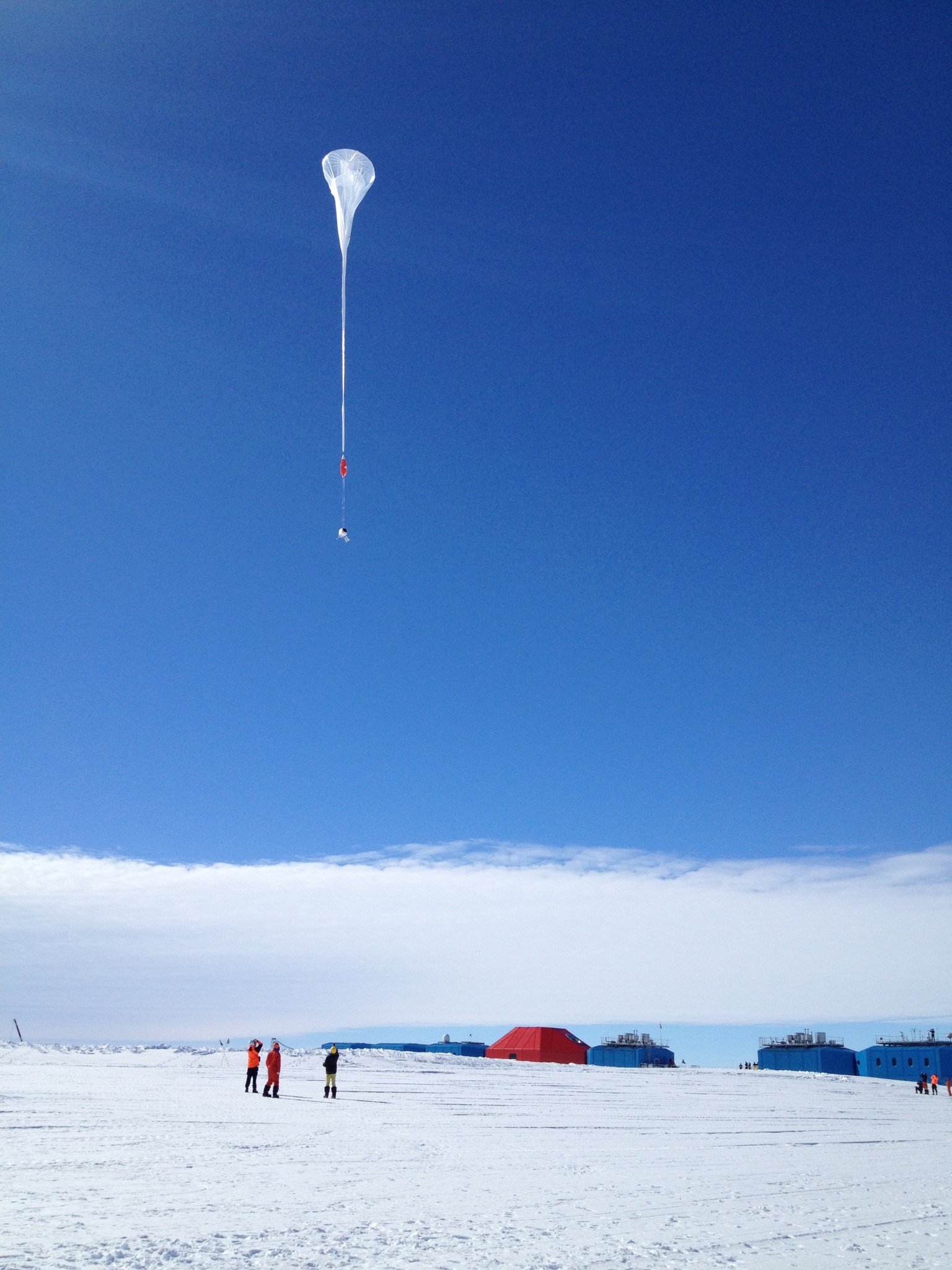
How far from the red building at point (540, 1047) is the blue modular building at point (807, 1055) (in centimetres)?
1540

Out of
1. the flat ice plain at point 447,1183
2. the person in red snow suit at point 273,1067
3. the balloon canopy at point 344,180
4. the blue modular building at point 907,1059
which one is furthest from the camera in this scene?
the blue modular building at point 907,1059

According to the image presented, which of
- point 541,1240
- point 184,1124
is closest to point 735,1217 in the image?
point 541,1240

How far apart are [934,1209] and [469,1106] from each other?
51.6 ft

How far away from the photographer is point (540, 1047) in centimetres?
8000

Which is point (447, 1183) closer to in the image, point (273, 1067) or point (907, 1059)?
point (273, 1067)

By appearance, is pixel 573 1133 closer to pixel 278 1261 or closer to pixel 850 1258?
pixel 850 1258

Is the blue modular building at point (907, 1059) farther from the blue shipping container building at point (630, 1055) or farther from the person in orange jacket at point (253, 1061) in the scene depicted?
the person in orange jacket at point (253, 1061)

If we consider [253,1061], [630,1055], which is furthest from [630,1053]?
[253,1061]

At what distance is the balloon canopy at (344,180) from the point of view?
19.5 meters

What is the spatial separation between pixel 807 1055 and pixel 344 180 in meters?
79.7

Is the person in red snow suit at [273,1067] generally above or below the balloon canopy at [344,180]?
below

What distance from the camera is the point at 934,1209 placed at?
41.2ft

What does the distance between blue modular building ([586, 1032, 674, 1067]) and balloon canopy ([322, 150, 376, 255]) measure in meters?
76.1

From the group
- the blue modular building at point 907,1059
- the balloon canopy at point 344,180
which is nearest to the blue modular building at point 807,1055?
the blue modular building at point 907,1059
